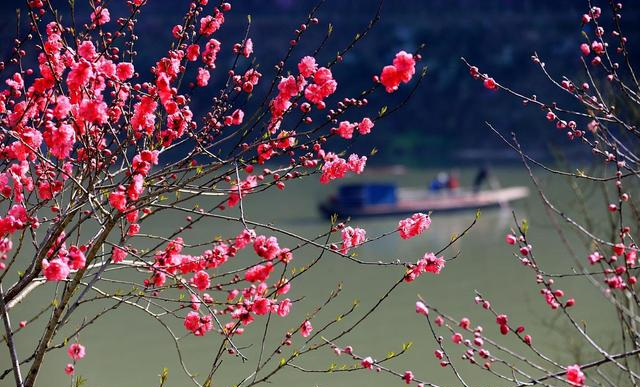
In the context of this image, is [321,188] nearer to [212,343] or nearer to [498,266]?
[498,266]

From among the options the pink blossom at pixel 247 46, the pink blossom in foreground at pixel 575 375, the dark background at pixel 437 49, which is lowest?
the pink blossom in foreground at pixel 575 375

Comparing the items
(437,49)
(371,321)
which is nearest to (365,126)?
(371,321)

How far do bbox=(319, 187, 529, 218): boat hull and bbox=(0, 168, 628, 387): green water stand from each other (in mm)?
2549

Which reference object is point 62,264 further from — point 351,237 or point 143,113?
point 351,237

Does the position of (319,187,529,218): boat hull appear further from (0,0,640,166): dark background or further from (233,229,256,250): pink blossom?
(233,229,256,250): pink blossom

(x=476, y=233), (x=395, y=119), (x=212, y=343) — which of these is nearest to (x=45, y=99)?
(x=212, y=343)

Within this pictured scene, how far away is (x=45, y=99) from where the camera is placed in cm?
391

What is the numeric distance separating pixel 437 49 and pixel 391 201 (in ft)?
85.9

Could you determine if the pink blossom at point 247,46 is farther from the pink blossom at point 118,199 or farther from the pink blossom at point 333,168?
the pink blossom at point 118,199

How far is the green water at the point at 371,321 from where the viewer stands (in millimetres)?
10422

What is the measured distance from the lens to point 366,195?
24.3 meters

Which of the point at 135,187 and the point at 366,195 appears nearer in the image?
the point at 135,187

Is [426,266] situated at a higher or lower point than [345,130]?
lower

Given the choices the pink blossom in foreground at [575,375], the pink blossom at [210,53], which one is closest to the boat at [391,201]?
the pink blossom at [210,53]
